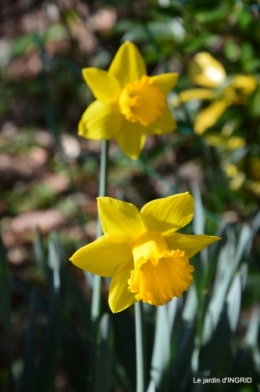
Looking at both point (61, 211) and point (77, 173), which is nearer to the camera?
point (61, 211)

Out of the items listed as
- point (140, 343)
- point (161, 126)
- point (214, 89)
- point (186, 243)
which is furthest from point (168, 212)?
point (214, 89)

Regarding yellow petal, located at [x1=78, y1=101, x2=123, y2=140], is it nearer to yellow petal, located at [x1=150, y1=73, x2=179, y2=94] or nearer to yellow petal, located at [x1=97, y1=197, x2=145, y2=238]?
yellow petal, located at [x1=150, y1=73, x2=179, y2=94]

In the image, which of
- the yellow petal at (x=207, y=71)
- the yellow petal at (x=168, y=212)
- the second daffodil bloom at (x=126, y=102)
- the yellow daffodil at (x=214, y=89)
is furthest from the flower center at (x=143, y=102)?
the yellow petal at (x=207, y=71)

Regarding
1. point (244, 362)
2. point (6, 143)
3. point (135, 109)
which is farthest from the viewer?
point (6, 143)

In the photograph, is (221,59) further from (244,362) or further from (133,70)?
(244,362)

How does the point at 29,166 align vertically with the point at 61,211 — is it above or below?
above

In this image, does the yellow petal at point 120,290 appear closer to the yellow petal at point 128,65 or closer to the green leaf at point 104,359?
the green leaf at point 104,359

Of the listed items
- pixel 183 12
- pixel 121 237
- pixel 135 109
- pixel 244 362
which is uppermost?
pixel 183 12

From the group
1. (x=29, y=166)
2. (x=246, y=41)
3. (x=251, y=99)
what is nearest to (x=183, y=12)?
(x=246, y=41)
